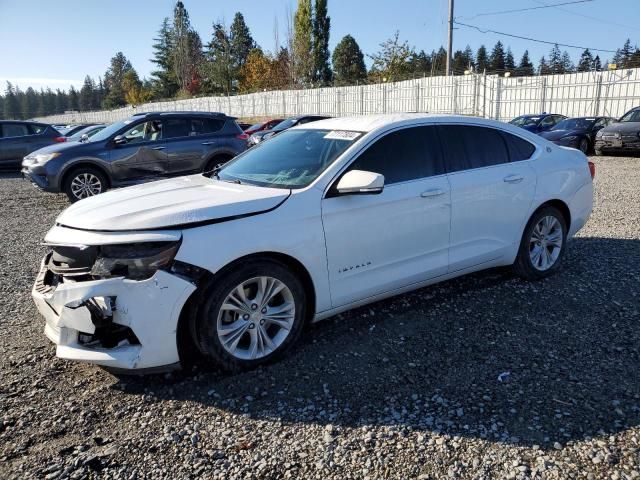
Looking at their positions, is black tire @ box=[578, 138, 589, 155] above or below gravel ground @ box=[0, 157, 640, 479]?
above

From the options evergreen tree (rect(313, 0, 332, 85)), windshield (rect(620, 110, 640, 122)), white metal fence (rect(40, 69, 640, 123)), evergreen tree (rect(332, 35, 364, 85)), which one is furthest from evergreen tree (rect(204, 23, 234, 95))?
windshield (rect(620, 110, 640, 122))

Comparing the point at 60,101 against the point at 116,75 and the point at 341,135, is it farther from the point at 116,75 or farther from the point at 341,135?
the point at 341,135

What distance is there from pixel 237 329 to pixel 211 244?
595 mm

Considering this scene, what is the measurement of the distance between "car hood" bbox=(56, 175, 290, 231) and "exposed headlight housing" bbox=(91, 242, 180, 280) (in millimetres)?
124

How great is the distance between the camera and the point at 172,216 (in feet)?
9.95

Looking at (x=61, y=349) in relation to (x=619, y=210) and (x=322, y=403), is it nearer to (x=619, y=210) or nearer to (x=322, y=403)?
(x=322, y=403)

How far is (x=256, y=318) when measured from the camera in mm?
3260

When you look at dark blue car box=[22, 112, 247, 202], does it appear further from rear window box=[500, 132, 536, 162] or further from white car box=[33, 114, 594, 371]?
rear window box=[500, 132, 536, 162]

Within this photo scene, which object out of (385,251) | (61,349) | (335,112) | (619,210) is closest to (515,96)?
(335,112)

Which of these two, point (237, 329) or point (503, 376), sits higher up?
point (237, 329)

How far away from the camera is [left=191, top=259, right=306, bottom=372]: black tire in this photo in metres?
3.03

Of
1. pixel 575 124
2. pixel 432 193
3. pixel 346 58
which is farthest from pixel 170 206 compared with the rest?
pixel 346 58

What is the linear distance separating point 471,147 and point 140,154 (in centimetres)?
727

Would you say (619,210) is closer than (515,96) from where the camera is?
Yes
